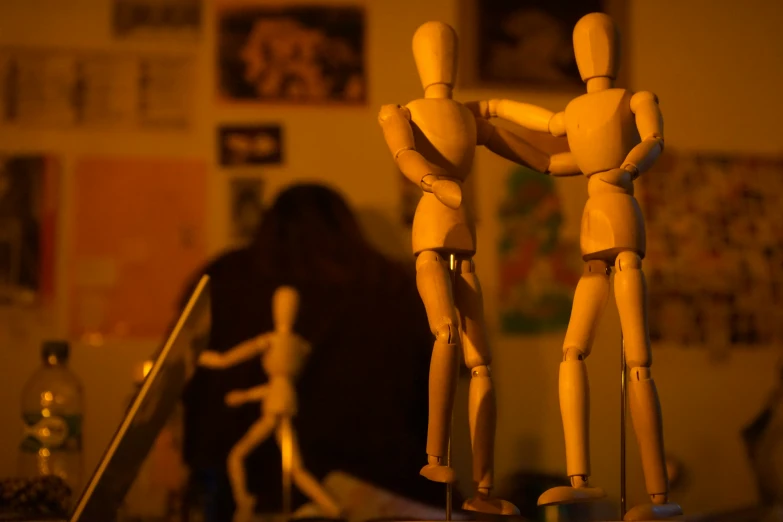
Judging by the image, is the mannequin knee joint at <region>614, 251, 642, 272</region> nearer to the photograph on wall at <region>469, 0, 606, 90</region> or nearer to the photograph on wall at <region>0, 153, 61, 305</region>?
the photograph on wall at <region>469, 0, 606, 90</region>

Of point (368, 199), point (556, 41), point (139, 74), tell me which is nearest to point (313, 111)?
point (368, 199)

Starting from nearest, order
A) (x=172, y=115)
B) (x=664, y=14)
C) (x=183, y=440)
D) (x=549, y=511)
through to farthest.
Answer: (x=549, y=511) < (x=183, y=440) < (x=172, y=115) < (x=664, y=14)

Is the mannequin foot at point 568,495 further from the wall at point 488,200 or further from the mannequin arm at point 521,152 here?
the wall at point 488,200

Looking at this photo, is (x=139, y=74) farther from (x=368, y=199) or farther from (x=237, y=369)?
(x=237, y=369)

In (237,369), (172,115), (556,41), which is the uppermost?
(556,41)

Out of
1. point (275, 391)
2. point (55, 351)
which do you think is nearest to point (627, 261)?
point (275, 391)

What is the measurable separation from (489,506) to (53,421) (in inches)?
28.0

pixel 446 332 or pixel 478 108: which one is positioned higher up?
pixel 478 108

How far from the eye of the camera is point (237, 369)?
1772mm

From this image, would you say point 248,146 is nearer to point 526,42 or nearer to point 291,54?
point 291,54

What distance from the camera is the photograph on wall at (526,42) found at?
6.39ft

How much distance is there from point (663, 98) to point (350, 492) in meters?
1.17

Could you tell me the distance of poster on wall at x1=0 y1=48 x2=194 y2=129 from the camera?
188 cm

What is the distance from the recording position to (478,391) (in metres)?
0.95
